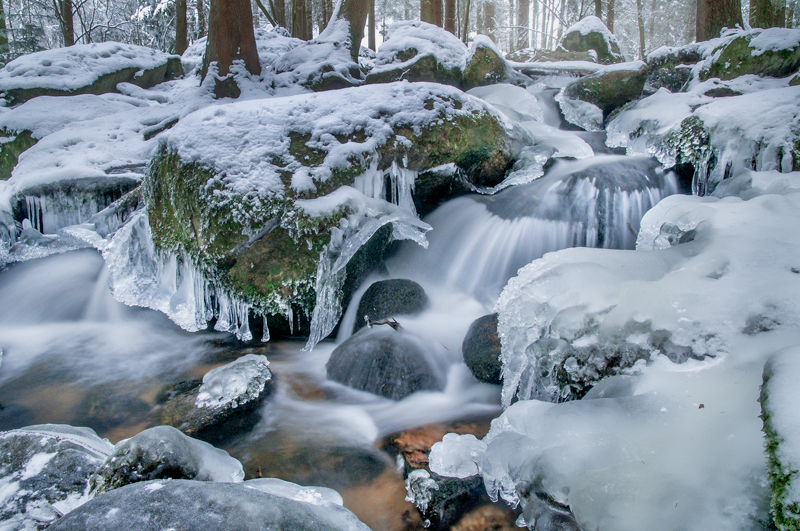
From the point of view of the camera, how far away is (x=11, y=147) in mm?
7266

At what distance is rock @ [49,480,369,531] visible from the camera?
1311 mm

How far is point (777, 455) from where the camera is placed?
4.32ft

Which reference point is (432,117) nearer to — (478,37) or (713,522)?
(713,522)

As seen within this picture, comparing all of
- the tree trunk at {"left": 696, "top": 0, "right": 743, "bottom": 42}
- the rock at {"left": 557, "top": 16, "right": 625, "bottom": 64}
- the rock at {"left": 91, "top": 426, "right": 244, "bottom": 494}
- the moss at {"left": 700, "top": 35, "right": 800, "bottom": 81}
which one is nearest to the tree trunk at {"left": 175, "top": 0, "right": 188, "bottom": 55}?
the rock at {"left": 557, "top": 16, "right": 625, "bottom": 64}

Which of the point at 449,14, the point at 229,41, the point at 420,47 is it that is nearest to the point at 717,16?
the point at 449,14

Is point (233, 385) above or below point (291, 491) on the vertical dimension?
below

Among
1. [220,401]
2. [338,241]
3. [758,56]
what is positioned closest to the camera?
[220,401]

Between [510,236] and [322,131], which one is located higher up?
[322,131]

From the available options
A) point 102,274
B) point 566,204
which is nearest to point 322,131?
point 566,204

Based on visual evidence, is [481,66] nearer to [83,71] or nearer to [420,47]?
[420,47]

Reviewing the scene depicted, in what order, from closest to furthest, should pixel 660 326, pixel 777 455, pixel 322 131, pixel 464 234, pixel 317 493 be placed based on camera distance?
pixel 777 455
pixel 317 493
pixel 660 326
pixel 322 131
pixel 464 234

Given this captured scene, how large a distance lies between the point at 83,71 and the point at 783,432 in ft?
39.1

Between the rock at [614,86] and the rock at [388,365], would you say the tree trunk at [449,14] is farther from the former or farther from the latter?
the rock at [388,365]

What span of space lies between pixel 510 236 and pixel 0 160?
818cm
